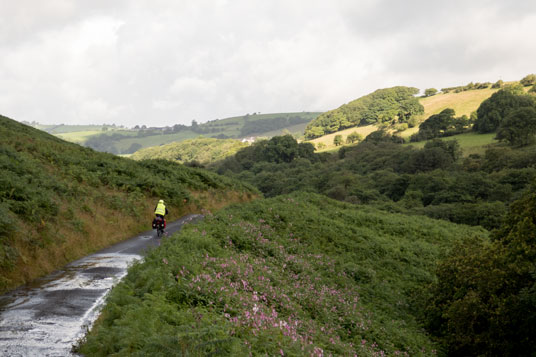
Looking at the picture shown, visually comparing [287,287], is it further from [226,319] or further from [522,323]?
[522,323]

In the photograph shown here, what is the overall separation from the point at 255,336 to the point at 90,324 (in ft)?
A: 12.7

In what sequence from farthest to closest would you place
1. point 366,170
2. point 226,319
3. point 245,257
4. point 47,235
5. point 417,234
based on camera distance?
point 366,170
point 417,234
point 47,235
point 245,257
point 226,319

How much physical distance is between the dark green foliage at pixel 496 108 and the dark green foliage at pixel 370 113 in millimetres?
47565

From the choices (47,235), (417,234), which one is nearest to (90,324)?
(47,235)

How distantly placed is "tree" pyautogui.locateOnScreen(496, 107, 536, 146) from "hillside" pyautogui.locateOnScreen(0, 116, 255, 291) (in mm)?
85589

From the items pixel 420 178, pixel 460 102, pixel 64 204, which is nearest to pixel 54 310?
pixel 64 204

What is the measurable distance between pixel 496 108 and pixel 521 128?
2654cm

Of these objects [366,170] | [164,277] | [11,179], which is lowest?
[366,170]

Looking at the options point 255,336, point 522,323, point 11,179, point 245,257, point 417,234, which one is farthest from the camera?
point 417,234

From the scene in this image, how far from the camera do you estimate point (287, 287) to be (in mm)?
Result: 12000

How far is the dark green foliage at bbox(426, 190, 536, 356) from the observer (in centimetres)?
1125

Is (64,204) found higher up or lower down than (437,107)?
lower down

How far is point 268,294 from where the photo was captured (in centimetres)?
1008

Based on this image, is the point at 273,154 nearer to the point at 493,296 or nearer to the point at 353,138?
the point at 353,138
